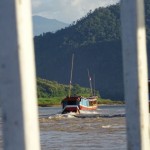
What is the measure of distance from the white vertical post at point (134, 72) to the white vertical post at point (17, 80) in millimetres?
849

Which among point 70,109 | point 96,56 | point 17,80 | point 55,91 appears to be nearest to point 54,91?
point 55,91

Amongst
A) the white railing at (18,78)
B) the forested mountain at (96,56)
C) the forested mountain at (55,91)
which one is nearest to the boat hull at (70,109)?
the white railing at (18,78)

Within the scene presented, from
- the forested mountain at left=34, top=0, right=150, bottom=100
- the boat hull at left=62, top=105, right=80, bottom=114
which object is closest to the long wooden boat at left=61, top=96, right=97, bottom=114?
the boat hull at left=62, top=105, right=80, bottom=114

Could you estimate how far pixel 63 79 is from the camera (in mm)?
188625

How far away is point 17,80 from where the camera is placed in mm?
3396

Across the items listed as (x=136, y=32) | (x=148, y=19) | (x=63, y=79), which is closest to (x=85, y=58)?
(x=63, y=79)

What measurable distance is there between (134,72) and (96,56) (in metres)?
176

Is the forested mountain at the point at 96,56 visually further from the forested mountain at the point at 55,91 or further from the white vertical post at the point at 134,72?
the white vertical post at the point at 134,72

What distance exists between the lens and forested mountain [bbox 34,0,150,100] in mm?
172625

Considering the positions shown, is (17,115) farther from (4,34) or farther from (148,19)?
(148,19)

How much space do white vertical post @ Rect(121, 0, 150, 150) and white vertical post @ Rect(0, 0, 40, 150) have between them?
0.85 metres

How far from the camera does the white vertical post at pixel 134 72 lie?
13.5ft

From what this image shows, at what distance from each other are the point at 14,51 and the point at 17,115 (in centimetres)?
31

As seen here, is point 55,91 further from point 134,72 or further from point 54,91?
point 134,72
